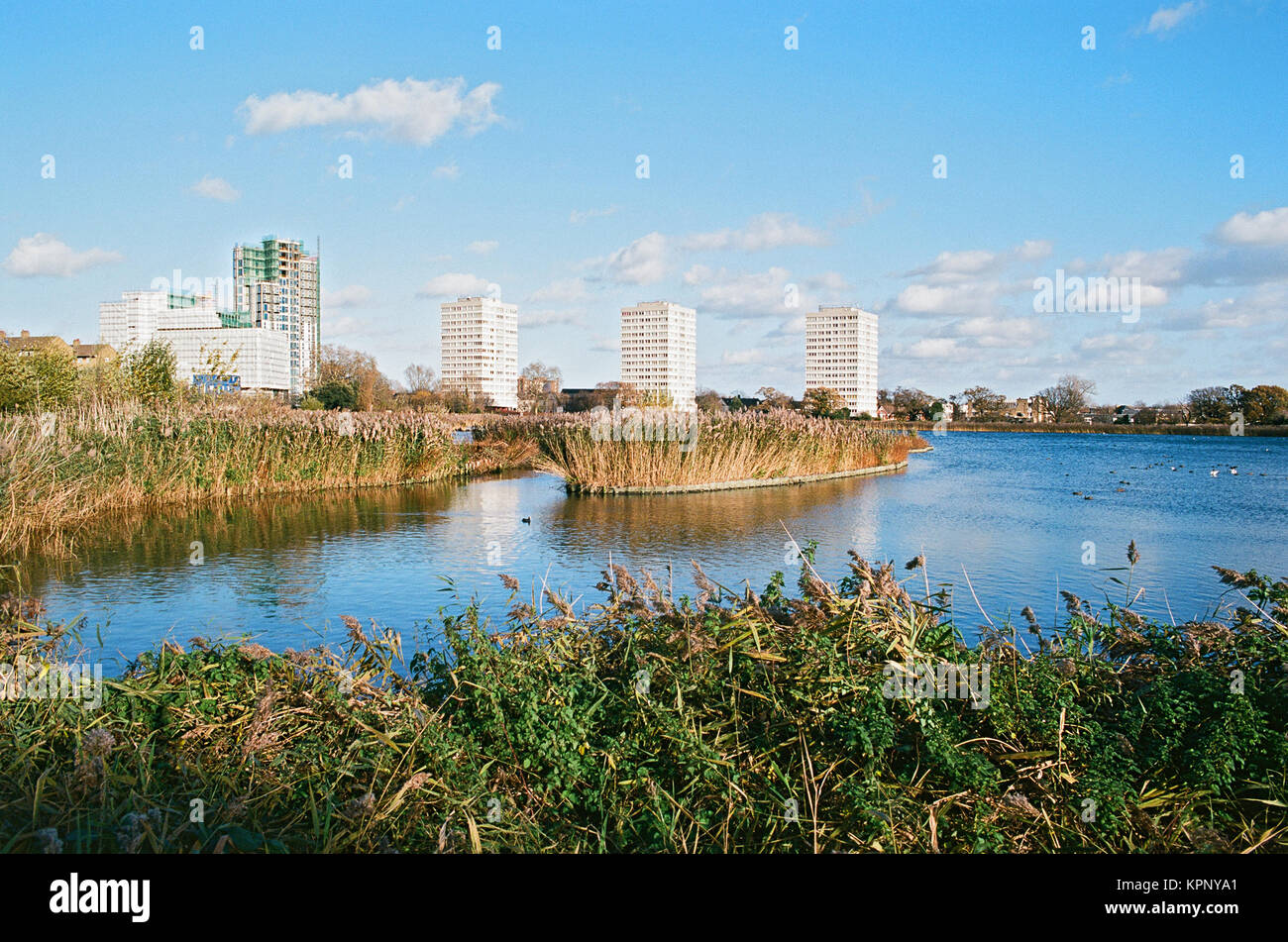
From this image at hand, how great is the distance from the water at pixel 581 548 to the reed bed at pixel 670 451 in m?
0.88

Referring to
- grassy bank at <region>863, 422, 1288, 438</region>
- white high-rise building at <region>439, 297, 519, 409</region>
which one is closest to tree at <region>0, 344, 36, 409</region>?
grassy bank at <region>863, 422, 1288, 438</region>

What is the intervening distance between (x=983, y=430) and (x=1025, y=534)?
6817 centimetres

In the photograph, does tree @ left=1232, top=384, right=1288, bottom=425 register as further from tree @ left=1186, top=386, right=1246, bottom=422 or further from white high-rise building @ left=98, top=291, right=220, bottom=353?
white high-rise building @ left=98, top=291, right=220, bottom=353

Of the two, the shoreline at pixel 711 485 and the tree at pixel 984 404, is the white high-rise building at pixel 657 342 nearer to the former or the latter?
the tree at pixel 984 404

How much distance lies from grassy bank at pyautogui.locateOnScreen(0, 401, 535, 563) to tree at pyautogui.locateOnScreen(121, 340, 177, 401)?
1344 millimetres

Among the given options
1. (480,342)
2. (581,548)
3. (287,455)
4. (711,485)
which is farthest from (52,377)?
(480,342)

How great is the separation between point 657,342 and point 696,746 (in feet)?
303

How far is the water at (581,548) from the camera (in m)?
7.11

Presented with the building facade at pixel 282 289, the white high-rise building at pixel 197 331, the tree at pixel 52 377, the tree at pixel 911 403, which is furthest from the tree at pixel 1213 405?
the building facade at pixel 282 289

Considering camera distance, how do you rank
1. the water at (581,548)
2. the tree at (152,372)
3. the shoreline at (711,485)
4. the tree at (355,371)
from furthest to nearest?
the tree at (355,371) → the tree at (152,372) → the shoreline at (711,485) → the water at (581,548)

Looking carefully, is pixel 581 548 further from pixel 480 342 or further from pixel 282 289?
pixel 282 289

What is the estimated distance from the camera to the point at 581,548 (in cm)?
1043
